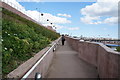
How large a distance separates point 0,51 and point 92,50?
17.9 feet

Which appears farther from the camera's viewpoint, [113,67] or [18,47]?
[18,47]

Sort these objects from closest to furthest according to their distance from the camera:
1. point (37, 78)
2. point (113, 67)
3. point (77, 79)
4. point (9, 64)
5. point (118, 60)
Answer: point (37, 78) < point (118, 60) < point (113, 67) < point (9, 64) < point (77, 79)

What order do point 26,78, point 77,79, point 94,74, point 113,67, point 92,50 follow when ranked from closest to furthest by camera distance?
point 26,78 < point 113,67 < point 77,79 < point 94,74 < point 92,50

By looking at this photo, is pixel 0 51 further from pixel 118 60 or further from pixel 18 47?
pixel 118 60

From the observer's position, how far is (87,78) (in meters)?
6.52

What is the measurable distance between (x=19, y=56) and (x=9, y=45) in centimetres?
53

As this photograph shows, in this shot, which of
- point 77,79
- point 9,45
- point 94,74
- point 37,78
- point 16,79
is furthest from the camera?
point 94,74

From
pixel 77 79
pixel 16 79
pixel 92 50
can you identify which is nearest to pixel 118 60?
pixel 16 79

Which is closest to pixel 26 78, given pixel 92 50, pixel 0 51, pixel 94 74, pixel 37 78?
pixel 37 78

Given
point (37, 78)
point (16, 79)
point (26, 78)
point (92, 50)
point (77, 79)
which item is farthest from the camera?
point (92, 50)

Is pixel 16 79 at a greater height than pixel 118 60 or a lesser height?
lesser

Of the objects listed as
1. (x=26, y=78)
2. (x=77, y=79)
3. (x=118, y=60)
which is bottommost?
(x=77, y=79)

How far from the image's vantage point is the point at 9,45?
17.9 ft

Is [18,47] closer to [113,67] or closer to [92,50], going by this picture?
[113,67]
